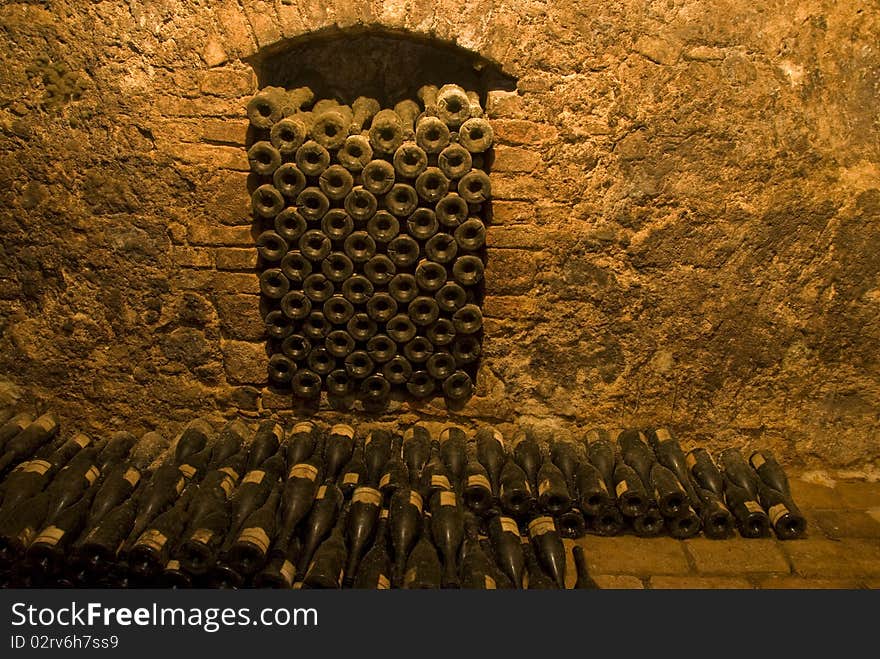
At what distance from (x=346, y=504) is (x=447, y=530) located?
0.49m

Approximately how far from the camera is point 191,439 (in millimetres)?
3248

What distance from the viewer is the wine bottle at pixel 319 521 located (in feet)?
8.64

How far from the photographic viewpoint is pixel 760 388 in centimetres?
337

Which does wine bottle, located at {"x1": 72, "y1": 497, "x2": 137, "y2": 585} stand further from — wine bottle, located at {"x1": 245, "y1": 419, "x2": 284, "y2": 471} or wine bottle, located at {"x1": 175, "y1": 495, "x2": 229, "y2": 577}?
wine bottle, located at {"x1": 245, "y1": 419, "x2": 284, "y2": 471}

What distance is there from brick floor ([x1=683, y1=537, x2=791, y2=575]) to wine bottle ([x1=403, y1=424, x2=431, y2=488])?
47.9 inches

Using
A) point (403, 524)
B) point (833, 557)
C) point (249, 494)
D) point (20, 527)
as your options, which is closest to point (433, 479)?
point (403, 524)

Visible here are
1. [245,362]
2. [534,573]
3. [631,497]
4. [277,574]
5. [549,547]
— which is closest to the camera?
[277,574]

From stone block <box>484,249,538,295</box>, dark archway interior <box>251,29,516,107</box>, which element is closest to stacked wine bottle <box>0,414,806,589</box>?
stone block <box>484,249,538,295</box>

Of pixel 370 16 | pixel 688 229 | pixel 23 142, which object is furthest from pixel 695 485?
pixel 23 142

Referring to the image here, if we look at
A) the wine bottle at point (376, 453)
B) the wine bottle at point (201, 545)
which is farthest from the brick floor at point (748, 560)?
the wine bottle at point (201, 545)

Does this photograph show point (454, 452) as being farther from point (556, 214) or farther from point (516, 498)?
point (556, 214)

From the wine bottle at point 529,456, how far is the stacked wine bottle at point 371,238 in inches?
14.4

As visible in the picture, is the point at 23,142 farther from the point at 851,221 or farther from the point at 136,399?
the point at 851,221

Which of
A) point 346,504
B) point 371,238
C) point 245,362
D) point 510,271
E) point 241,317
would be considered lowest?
point 346,504
